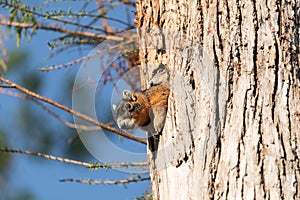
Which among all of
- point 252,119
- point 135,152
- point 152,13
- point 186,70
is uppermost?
point 152,13

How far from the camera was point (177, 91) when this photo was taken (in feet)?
6.02

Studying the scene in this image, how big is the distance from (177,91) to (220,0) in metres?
0.24

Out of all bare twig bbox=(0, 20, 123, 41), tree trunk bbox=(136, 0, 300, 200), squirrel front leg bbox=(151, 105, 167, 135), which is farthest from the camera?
bare twig bbox=(0, 20, 123, 41)

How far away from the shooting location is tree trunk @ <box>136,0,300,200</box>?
1.66 m

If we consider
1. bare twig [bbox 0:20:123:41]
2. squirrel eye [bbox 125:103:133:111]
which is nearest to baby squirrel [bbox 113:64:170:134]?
squirrel eye [bbox 125:103:133:111]

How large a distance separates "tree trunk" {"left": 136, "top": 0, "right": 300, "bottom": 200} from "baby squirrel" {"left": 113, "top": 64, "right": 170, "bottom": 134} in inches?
0.9

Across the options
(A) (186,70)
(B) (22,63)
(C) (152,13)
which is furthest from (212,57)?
(B) (22,63)

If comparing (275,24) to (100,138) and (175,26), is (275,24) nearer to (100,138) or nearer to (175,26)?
(175,26)

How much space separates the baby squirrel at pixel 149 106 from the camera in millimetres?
1869

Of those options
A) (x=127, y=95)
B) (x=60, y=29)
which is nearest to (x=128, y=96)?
(x=127, y=95)

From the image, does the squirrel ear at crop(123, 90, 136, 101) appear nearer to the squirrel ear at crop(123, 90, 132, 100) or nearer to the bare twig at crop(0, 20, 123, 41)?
the squirrel ear at crop(123, 90, 132, 100)

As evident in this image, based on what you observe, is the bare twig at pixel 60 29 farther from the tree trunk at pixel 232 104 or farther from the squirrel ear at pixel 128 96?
the tree trunk at pixel 232 104

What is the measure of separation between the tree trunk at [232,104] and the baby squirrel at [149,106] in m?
0.02

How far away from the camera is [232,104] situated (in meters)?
→ 1.72
